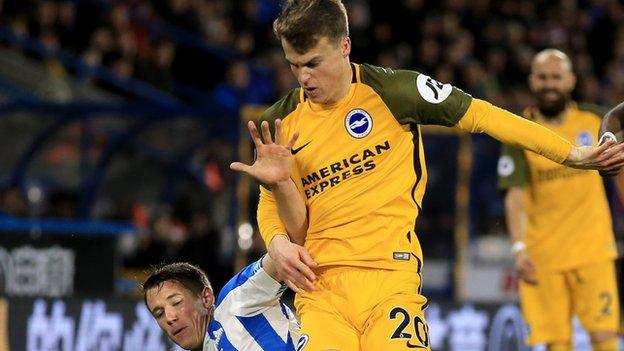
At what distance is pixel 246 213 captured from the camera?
39.2ft

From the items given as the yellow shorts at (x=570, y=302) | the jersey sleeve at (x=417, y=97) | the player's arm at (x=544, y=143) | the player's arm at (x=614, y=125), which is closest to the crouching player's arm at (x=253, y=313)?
the jersey sleeve at (x=417, y=97)

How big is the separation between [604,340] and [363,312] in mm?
3295

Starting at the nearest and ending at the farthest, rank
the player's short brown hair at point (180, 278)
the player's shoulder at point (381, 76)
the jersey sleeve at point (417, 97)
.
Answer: the jersey sleeve at point (417, 97)
the player's shoulder at point (381, 76)
the player's short brown hair at point (180, 278)

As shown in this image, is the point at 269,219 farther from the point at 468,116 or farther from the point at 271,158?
the point at 468,116

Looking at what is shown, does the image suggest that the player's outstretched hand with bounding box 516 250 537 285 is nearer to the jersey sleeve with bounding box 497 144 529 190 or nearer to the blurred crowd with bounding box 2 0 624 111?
the jersey sleeve with bounding box 497 144 529 190

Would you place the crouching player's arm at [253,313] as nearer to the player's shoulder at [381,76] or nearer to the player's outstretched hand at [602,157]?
the player's shoulder at [381,76]

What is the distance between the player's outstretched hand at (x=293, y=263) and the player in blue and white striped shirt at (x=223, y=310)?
94 mm

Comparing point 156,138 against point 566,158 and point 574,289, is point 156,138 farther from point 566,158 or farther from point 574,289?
point 566,158

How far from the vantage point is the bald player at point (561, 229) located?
799 centimetres

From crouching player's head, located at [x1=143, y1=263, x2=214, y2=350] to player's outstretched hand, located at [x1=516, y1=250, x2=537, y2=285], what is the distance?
9.93 ft

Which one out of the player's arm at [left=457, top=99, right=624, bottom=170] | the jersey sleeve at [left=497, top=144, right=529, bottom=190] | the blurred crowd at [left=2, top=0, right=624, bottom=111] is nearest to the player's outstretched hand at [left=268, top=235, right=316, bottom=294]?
the player's arm at [left=457, top=99, right=624, bottom=170]

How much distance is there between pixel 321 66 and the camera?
199 inches

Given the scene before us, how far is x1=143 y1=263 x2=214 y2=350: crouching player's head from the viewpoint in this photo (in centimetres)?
528

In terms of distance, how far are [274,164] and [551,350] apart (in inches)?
148
